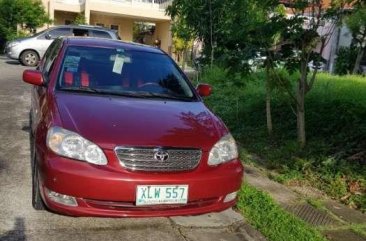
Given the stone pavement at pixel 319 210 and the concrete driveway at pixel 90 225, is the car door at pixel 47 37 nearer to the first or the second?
the concrete driveway at pixel 90 225

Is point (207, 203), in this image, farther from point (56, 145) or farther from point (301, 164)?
point (301, 164)

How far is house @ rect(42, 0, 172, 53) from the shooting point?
29.9m

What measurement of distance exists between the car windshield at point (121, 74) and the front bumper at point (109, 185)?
1.25 meters

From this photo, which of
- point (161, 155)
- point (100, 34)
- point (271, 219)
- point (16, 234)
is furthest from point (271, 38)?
point (100, 34)

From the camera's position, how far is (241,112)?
31.3ft

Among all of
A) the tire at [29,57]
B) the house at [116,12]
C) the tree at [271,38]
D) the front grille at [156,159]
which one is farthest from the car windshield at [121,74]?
the house at [116,12]

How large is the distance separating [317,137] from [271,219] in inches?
113

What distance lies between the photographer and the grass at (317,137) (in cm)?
585

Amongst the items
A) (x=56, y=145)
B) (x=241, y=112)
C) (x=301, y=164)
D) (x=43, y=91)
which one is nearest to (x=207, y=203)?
(x=56, y=145)

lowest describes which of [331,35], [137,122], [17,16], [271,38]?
[137,122]

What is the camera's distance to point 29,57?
1864cm

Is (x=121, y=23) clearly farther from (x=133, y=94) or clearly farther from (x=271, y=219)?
(x=271, y=219)

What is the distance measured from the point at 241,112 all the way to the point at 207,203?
5612 mm

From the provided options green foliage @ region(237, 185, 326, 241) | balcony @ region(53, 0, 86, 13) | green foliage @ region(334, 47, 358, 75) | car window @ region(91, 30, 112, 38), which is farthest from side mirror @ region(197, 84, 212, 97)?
balcony @ region(53, 0, 86, 13)
